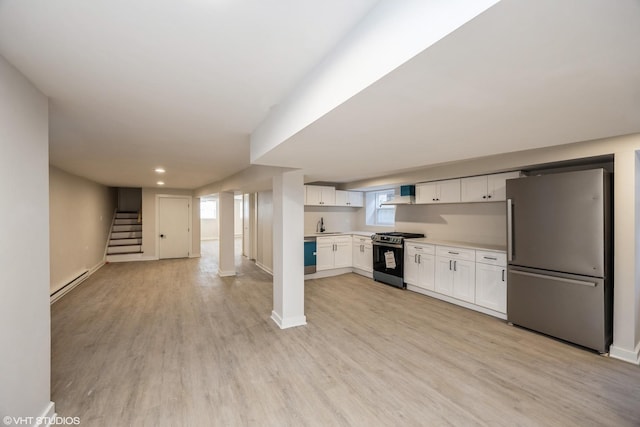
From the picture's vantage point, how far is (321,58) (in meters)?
1.41

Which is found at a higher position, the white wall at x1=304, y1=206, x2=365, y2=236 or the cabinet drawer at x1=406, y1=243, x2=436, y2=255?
the white wall at x1=304, y1=206, x2=365, y2=236

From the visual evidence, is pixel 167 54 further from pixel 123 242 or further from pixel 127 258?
pixel 123 242

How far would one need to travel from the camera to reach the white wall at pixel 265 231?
6.52m

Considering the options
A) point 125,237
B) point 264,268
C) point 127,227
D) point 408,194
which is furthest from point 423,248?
point 127,227

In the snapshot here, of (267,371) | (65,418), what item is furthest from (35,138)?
(267,371)

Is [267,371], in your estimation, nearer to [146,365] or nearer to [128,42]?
[146,365]

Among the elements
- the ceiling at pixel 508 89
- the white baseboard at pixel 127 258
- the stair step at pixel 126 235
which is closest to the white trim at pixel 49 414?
the ceiling at pixel 508 89

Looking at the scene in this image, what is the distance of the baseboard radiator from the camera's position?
4.43m

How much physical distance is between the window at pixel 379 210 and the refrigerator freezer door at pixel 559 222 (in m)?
3.10

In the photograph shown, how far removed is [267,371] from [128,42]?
2.66 meters

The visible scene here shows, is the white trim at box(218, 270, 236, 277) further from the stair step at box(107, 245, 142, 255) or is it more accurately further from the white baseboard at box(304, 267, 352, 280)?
the stair step at box(107, 245, 142, 255)

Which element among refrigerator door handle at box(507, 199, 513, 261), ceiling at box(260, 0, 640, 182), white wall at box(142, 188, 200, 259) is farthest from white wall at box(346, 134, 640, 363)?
white wall at box(142, 188, 200, 259)

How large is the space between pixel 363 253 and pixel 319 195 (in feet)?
5.44

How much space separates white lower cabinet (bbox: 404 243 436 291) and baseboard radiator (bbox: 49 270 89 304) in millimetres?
6026
